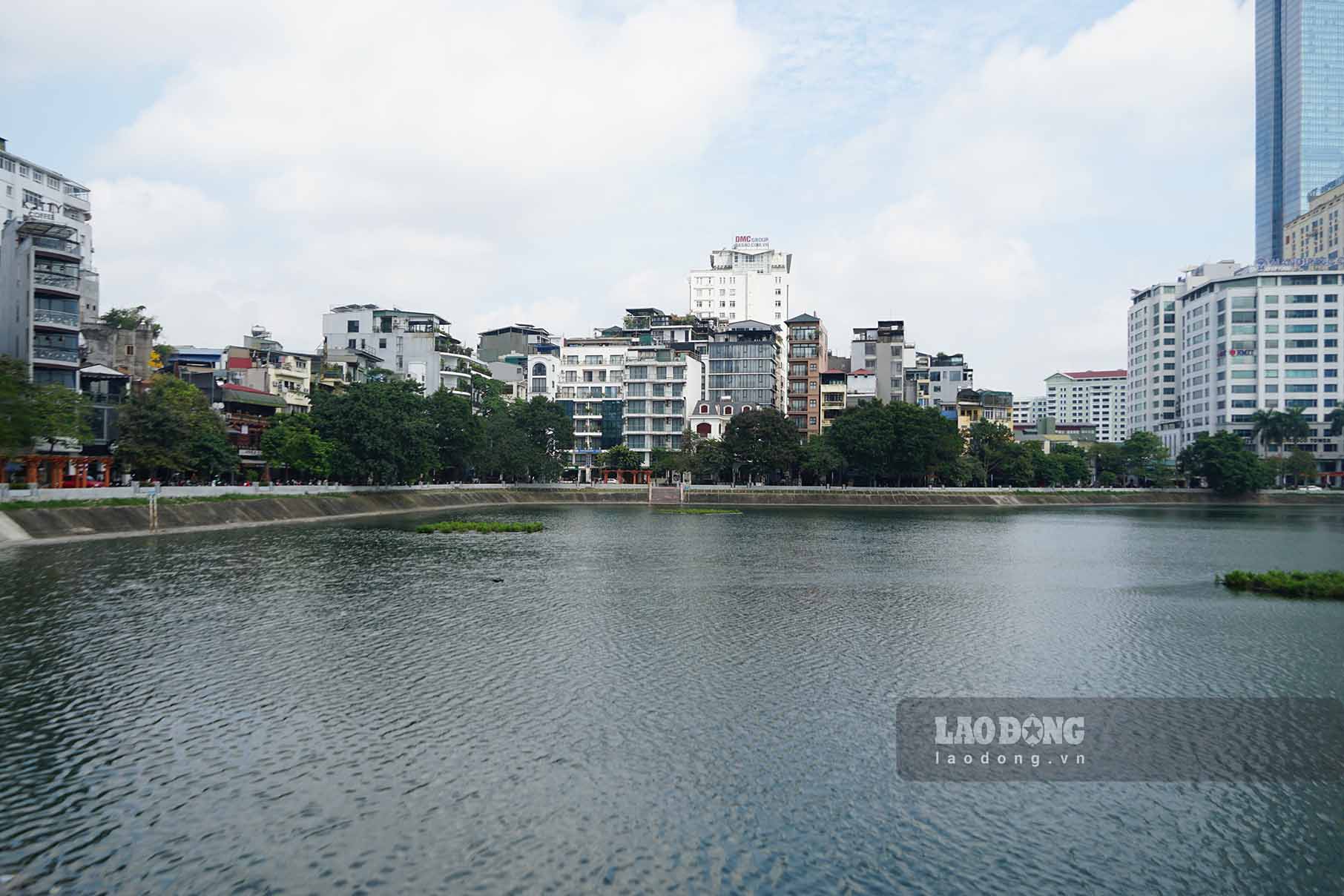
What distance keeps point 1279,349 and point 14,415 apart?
169978 millimetres

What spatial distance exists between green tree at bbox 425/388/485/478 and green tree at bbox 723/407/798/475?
33.2 m

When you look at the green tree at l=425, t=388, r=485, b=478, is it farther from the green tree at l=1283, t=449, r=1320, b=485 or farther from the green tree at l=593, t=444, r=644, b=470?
the green tree at l=1283, t=449, r=1320, b=485

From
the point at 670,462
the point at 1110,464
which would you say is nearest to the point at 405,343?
the point at 670,462

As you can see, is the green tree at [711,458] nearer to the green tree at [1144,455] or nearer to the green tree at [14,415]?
the green tree at [1144,455]

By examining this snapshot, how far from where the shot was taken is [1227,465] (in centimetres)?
11744

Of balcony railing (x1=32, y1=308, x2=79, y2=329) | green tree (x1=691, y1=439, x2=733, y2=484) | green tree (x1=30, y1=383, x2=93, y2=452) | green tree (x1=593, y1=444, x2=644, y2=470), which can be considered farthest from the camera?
green tree (x1=593, y1=444, x2=644, y2=470)

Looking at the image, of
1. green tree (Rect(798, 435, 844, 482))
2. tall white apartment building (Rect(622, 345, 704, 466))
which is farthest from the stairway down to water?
tall white apartment building (Rect(622, 345, 704, 466))

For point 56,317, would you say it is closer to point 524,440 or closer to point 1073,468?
point 524,440

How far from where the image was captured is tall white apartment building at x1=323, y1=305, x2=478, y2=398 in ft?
415

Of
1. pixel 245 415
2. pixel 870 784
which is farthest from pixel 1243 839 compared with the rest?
pixel 245 415

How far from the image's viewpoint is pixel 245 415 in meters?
93.6

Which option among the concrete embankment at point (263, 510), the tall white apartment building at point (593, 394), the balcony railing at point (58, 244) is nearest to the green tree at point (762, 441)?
the concrete embankment at point (263, 510)

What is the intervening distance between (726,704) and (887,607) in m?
15.7

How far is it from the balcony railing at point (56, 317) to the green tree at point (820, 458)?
264 ft
